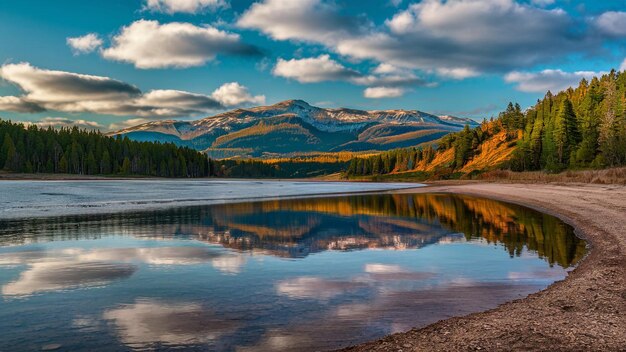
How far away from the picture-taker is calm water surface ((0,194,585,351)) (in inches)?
468

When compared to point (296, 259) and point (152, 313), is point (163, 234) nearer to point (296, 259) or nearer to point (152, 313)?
point (296, 259)

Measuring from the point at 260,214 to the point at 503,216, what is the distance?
2553 cm

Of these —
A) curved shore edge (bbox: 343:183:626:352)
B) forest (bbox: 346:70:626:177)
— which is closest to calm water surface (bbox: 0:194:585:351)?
curved shore edge (bbox: 343:183:626:352)

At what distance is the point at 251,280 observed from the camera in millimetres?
18016

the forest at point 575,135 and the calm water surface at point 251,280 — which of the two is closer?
the calm water surface at point 251,280

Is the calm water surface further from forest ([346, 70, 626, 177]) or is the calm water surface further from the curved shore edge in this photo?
forest ([346, 70, 626, 177])

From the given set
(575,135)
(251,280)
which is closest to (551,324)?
Result: (251,280)

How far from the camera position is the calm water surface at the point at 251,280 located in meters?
11.9

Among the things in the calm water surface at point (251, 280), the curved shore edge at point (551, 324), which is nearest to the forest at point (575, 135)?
the calm water surface at point (251, 280)

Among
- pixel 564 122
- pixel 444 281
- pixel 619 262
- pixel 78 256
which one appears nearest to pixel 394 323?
pixel 444 281

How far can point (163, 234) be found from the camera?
3141 centimetres

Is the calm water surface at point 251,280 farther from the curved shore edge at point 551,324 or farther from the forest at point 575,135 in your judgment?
the forest at point 575,135

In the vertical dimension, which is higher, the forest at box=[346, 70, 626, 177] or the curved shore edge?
the forest at box=[346, 70, 626, 177]

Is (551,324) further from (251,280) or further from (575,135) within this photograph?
(575,135)
